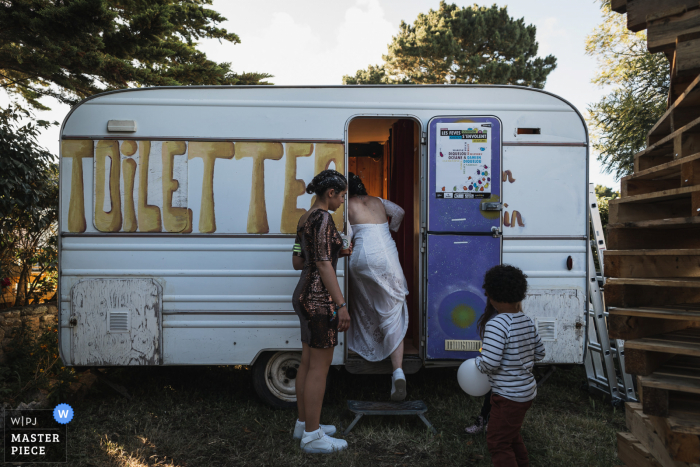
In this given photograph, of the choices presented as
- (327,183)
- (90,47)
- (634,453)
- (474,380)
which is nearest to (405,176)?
(327,183)

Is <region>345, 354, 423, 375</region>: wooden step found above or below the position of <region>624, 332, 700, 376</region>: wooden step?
below

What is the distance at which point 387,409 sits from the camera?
346 cm

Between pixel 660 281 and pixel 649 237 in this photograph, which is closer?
pixel 660 281

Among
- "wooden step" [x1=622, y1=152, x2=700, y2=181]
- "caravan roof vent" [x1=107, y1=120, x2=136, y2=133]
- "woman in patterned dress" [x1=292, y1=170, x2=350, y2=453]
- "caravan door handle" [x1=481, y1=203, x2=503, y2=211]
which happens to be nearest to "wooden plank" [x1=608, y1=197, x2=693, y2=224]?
"wooden step" [x1=622, y1=152, x2=700, y2=181]

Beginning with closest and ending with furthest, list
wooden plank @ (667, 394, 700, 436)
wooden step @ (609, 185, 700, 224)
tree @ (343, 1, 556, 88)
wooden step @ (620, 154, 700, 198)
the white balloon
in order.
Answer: wooden plank @ (667, 394, 700, 436)
wooden step @ (620, 154, 700, 198)
wooden step @ (609, 185, 700, 224)
the white balloon
tree @ (343, 1, 556, 88)

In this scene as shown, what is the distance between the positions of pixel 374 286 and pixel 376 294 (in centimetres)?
8

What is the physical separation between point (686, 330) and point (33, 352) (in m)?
5.31

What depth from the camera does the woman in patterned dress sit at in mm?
2947

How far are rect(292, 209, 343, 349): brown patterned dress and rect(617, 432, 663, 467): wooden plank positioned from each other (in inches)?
65.2

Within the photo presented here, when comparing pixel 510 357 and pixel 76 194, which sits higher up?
pixel 76 194

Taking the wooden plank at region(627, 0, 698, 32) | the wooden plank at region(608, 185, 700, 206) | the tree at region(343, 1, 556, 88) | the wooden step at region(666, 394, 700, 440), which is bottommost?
the wooden step at region(666, 394, 700, 440)

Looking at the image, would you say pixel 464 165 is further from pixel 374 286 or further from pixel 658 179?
pixel 658 179

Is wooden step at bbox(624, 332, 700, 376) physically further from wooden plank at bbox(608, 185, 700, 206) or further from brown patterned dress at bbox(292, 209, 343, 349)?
brown patterned dress at bbox(292, 209, 343, 349)

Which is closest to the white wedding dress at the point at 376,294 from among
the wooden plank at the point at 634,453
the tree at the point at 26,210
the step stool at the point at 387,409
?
the step stool at the point at 387,409
